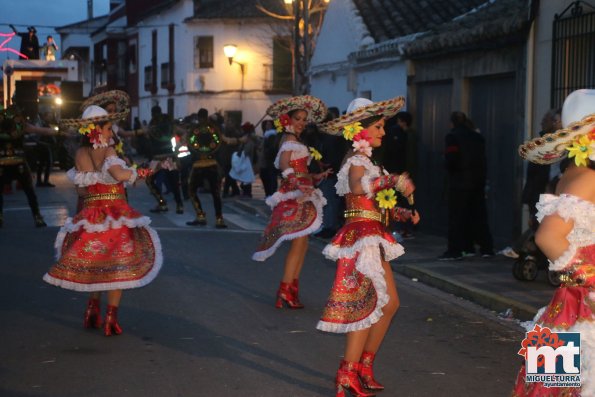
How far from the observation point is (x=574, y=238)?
15.8 ft

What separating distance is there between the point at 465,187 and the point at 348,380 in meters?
7.14

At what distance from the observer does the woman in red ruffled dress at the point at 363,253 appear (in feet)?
22.5

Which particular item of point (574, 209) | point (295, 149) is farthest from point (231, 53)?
point (574, 209)

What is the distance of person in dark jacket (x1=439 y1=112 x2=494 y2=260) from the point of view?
1350 cm

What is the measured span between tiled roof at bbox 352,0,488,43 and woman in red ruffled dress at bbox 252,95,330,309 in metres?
10.5

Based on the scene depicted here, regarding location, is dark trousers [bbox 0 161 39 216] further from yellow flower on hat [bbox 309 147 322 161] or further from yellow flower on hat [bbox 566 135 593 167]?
yellow flower on hat [bbox 566 135 593 167]

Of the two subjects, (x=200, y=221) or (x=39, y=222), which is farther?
(x=200, y=221)

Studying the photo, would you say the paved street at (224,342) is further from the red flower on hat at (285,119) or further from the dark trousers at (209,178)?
the dark trousers at (209,178)

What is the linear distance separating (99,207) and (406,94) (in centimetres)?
1064

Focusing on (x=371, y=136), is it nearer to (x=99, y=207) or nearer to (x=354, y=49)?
(x=99, y=207)

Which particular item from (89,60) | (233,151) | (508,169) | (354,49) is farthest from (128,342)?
(89,60)

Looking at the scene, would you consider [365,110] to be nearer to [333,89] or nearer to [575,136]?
[575,136]

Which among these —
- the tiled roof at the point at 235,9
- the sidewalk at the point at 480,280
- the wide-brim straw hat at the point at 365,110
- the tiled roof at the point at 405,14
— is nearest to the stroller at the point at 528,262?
the sidewalk at the point at 480,280

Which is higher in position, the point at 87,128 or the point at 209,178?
the point at 87,128
